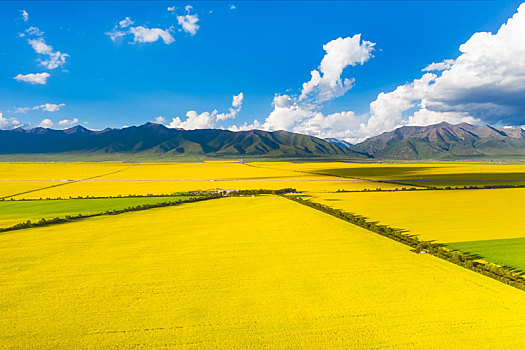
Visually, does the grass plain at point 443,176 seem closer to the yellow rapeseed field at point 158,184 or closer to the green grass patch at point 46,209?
the yellow rapeseed field at point 158,184

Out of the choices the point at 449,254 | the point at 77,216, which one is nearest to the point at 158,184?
the point at 77,216

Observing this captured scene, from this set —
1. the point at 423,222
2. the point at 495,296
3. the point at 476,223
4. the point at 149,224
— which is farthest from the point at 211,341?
the point at 476,223

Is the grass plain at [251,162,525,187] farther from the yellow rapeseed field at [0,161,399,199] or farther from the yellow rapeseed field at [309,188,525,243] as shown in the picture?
the yellow rapeseed field at [309,188,525,243]

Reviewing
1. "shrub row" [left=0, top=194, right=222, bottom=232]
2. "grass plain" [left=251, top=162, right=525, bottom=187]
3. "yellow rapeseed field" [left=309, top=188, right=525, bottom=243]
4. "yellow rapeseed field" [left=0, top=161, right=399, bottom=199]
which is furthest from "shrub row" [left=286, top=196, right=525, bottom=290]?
"grass plain" [left=251, top=162, right=525, bottom=187]

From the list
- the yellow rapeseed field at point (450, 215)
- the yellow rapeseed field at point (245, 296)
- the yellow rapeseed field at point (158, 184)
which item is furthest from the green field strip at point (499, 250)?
the yellow rapeseed field at point (158, 184)

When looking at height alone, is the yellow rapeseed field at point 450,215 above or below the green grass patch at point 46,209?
above
